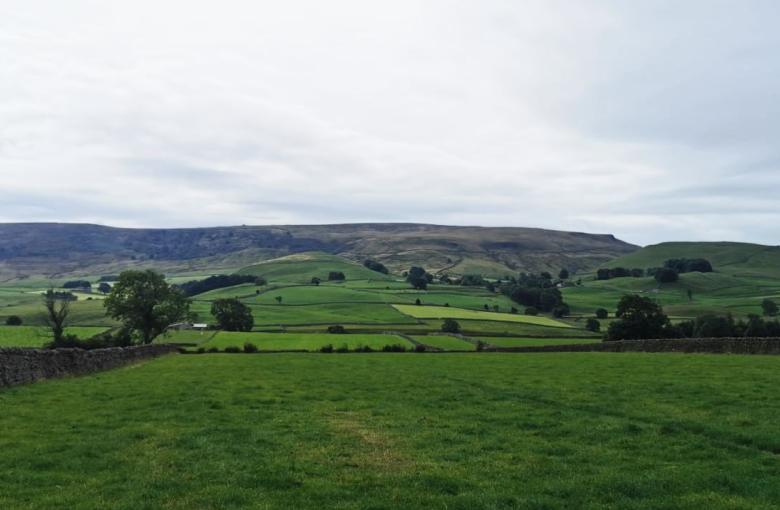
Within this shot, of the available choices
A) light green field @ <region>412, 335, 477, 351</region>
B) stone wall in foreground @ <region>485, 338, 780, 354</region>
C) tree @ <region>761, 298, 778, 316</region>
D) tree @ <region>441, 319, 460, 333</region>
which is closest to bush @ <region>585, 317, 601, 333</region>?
tree @ <region>441, 319, 460, 333</region>

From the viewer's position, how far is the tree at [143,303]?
252 feet

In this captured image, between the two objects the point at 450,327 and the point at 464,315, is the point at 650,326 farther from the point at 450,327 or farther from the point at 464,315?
the point at 464,315

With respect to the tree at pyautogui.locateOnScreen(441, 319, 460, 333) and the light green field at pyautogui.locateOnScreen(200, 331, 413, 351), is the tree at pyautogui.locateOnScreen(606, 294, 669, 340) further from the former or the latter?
the light green field at pyautogui.locateOnScreen(200, 331, 413, 351)

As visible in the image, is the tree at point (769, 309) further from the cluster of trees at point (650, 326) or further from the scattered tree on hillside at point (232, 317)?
the scattered tree on hillside at point (232, 317)

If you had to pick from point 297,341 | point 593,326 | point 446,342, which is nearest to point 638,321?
point 446,342

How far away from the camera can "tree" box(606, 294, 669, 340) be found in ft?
273

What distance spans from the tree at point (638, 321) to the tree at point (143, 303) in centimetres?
6255

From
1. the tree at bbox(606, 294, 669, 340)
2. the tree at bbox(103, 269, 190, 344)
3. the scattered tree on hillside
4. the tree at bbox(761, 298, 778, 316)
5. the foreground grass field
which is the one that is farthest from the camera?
the tree at bbox(761, 298, 778, 316)

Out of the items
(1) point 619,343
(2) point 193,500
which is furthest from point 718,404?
(1) point 619,343

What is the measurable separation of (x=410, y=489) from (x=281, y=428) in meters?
6.94

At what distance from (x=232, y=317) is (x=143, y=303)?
31.6m

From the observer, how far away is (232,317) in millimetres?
108312

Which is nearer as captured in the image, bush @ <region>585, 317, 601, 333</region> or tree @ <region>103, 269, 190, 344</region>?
tree @ <region>103, 269, 190, 344</region>

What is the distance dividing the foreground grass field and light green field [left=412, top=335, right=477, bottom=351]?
51.4 metres
